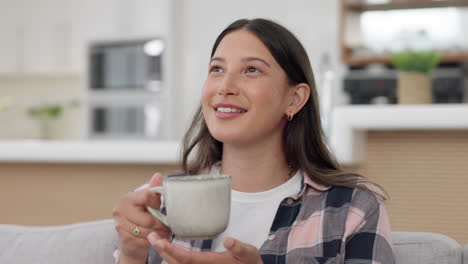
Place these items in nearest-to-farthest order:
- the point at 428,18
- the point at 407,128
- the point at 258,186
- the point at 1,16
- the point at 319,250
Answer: the point at 319,250
the point at 258,186
the point at 407,128
the point at 428,18
the point at 1,16

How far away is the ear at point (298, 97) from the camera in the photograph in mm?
1405

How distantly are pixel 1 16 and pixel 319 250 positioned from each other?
210 inches

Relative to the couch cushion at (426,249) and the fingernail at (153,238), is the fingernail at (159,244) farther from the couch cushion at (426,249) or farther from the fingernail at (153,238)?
the couch cushion at (426,249)

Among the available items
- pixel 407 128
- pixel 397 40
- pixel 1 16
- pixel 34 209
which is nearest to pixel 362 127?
pixel 407 128

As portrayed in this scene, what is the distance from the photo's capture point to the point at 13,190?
9.01 ft

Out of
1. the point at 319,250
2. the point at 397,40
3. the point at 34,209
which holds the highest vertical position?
the point at 397,40

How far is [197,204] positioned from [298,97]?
1.86 ft

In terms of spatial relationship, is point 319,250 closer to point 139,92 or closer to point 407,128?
point 407,128

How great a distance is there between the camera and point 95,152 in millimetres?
2559

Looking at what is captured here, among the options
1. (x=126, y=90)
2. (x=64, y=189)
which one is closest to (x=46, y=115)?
(x=126, y=90)

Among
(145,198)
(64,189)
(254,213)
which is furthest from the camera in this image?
(64,189)

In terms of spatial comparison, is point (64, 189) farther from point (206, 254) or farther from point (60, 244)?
point (206, 254)

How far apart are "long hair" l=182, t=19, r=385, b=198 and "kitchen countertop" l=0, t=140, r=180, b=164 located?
0.88 meters

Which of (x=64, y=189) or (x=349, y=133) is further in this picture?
(x=64, y=189)
